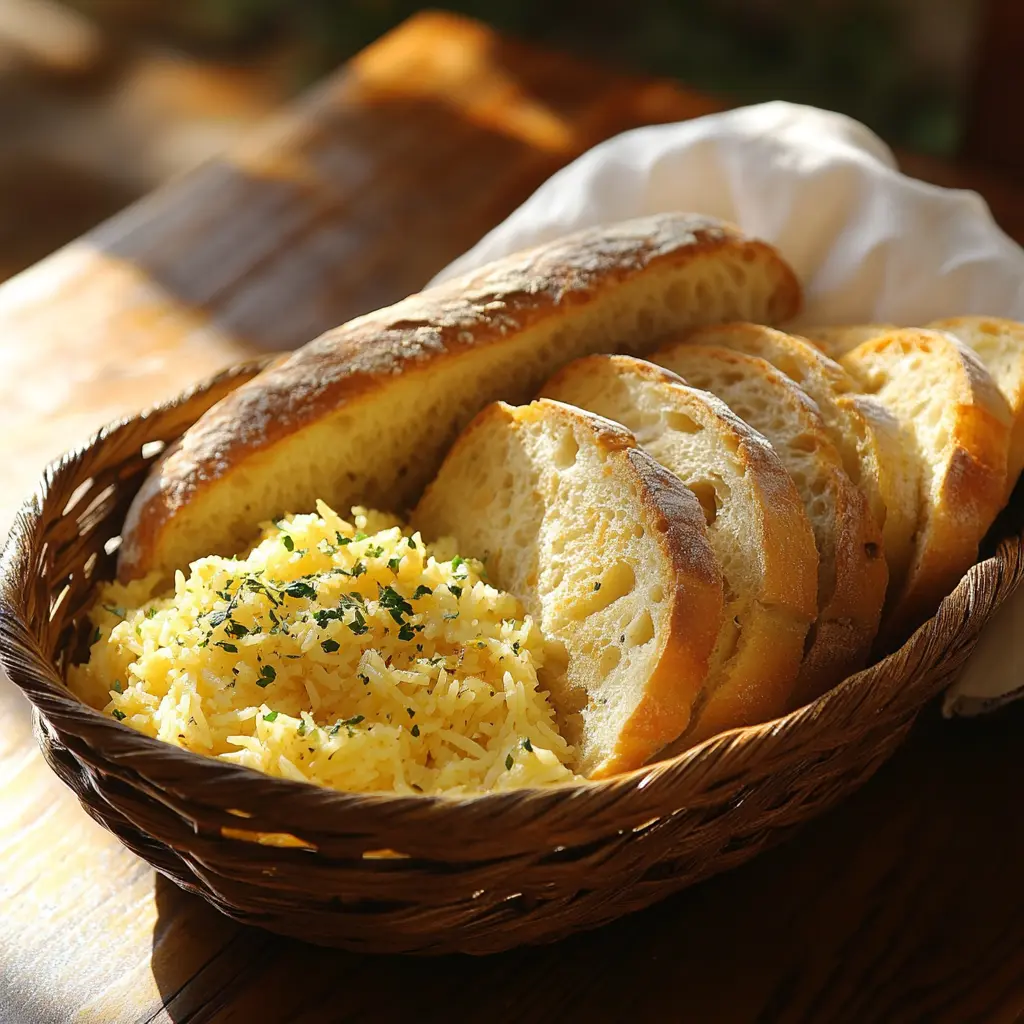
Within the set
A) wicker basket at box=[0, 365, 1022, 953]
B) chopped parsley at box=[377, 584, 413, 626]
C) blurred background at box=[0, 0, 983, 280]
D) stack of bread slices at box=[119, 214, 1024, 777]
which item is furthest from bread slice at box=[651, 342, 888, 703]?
blurred background at box=[0, 0, 983, 280]

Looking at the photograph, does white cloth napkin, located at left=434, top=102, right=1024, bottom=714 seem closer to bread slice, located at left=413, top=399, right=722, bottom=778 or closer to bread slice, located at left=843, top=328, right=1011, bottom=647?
bread slice, located at left=843, top=328, right=1011, bottom=647

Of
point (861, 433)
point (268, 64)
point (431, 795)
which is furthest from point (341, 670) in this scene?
point (268, 64)

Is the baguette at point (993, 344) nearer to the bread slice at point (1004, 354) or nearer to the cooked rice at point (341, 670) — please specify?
the bread slice at point (1004, 354)

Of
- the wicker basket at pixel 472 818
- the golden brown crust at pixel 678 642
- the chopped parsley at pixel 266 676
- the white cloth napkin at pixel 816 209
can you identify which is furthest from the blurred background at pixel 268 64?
the chopped parsley at pixel 266 676

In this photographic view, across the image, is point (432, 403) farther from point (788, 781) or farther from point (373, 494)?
point (788, 781)

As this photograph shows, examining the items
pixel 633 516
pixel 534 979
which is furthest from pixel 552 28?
pixel 534 979

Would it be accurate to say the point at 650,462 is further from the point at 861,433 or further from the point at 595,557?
the point at 861,433
